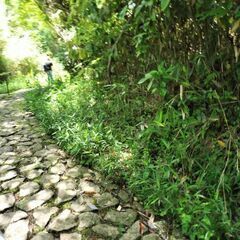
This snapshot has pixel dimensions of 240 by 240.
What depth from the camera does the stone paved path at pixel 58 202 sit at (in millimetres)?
Answer: 2703

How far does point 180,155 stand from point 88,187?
1.07 metres

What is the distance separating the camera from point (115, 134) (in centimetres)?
391

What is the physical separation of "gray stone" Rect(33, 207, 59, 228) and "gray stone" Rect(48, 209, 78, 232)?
0.07 m

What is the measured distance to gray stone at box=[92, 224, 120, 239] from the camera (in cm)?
265

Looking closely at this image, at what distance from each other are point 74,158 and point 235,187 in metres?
2.04

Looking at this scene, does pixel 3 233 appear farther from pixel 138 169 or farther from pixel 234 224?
pixel 234 224

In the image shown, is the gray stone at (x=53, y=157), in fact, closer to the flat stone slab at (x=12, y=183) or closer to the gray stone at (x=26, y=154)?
the gray stone at (x=26, y=154)

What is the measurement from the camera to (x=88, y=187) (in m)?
3.37

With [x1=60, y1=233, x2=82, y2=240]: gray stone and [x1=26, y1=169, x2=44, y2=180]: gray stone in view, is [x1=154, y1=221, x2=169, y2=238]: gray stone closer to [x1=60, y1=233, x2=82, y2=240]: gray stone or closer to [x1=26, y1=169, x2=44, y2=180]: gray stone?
[x1=60, y1=233, x2=82, y2=240]: gray stone

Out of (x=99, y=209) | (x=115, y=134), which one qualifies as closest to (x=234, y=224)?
(x=99, y=209)

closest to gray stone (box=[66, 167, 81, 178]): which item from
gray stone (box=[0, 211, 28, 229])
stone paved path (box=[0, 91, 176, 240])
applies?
stone paved path (box=[0, 91, 176, 240])

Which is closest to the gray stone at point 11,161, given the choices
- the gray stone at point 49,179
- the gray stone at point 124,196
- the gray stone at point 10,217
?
the gray stone at point 49,179

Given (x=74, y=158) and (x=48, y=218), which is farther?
(x=74, y=158)

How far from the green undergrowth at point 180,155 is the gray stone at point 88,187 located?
204 millimetres
